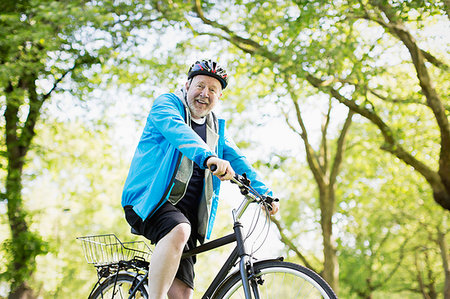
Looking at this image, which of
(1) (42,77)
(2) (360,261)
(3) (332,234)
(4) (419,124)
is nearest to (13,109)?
(1) (42,77)

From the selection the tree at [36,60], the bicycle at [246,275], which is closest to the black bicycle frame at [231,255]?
the bicycle at [246,275]

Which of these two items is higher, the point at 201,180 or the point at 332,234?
the point at 332,234

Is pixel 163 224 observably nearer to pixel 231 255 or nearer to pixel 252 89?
pixel 231 255

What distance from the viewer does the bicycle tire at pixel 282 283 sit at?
8.35 feet

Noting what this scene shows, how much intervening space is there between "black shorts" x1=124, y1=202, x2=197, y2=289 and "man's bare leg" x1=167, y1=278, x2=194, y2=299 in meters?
0.03

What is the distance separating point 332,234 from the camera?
13.2m

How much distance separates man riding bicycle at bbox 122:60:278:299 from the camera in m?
2.84

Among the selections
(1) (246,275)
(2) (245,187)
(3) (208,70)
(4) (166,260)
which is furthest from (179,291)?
(3) (208,70)

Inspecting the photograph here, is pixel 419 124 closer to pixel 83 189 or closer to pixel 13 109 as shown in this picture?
pixel 13 109

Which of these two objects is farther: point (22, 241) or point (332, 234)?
point (332, 234)

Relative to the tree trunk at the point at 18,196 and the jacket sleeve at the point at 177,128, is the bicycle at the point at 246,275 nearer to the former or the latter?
the jacket sleeve at the point at 177,128

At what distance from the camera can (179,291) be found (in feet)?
10.6

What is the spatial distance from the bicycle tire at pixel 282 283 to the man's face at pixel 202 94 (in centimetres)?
112

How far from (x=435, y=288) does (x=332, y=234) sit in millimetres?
17604
